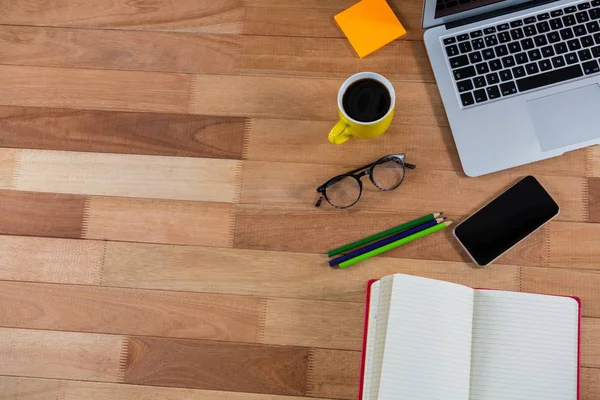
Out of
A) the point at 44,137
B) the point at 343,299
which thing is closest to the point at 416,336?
the point at 343,299

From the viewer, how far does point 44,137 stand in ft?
3.84

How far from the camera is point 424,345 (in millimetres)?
914

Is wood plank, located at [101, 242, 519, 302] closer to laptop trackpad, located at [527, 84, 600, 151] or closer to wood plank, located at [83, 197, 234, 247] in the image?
wood plank, located at [83, 197, 234, 247]

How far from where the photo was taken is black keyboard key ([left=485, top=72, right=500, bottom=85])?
3.46ft

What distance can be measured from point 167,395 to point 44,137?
22.7 inches

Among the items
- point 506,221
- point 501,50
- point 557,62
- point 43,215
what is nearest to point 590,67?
point 557,62

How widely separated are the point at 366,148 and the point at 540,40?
0.37 meters

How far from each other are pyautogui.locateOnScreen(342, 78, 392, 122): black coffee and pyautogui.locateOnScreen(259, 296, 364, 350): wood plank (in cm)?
35

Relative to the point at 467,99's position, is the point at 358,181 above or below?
below

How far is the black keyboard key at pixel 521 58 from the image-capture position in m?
1.05

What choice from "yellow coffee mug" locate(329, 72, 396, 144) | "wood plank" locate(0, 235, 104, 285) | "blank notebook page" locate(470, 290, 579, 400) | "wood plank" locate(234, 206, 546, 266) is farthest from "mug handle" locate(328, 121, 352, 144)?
"wood plank" locate(0, 235, 104, 285)

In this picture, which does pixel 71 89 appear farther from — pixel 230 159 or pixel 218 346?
pixel 218 346

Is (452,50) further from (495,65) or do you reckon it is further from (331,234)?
(331,234)

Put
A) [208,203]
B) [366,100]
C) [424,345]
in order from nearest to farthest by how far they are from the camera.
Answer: [424,345] < [366,100] < [208,203]
